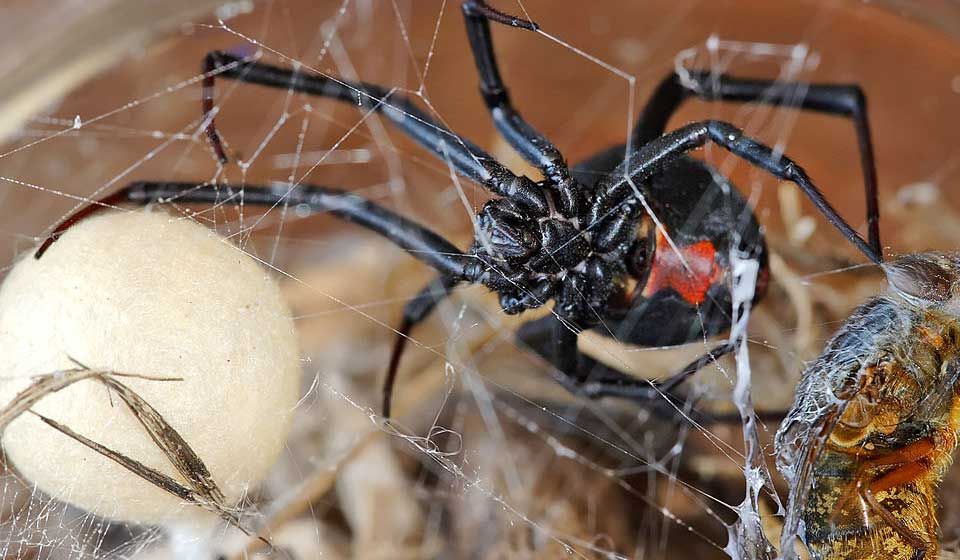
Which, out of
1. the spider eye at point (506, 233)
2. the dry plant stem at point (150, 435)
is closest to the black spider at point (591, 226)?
the spider eye at point (506, 233)

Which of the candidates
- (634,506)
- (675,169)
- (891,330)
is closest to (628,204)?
(675,169)

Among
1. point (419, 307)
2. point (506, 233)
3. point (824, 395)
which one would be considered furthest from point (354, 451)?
point (824, 395)

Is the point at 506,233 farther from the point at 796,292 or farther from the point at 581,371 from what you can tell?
the point at 796,292

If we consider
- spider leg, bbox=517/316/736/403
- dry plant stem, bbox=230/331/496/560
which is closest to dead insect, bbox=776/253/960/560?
spider leg, bbox=517/316/736/403

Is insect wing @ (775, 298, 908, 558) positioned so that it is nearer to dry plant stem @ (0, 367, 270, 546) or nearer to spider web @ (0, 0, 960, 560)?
spider web @ (0, 0, 960, 560)

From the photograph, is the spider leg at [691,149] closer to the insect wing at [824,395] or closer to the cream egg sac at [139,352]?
the insect wing at [824,395]
